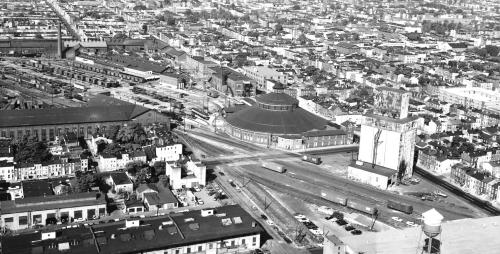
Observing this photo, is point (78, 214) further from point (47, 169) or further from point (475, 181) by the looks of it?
point (475, 181)

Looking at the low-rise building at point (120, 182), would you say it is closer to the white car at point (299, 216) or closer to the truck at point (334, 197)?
the white car at point (299, 216)

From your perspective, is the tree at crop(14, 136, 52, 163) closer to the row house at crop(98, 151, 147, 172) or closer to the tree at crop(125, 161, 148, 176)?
the row house at crop(98, 151, 147, 172)

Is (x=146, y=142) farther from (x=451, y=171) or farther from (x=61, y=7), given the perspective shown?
(x=61, y=7)

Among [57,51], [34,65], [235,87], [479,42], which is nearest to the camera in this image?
[235,87]

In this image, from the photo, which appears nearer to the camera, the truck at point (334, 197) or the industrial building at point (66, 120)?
the truck at point (334, 197)

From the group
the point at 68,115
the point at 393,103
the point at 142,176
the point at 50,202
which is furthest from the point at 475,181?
the point at 68,115

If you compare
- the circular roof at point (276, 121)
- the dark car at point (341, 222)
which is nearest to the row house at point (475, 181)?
the dark car at point (341, 222)

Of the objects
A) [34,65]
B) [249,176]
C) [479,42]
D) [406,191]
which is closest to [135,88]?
[34,65]

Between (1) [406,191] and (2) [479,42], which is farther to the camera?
(2) [479,42]
